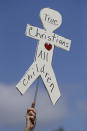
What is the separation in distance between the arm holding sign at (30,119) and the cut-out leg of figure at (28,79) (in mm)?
296

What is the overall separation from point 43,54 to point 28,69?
0.37 meters

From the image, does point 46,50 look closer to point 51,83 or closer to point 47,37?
point 47,37

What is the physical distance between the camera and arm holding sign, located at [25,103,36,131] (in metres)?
4.30

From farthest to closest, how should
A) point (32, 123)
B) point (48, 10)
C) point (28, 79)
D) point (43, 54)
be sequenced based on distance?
point (48, 10)
point (43, 54)
point (28, 79)
point (32, 123)

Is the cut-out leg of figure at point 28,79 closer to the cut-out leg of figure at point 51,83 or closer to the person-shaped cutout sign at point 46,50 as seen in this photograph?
the person-shaped cutout sign at point 46,50

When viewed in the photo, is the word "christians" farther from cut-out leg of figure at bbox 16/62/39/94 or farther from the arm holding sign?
the arm holding sign

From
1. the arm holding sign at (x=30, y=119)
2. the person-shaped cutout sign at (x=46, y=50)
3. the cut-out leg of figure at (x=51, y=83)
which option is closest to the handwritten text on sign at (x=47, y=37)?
the person-shaped cutout sign at (x=46, y=50)

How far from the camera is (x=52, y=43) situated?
5199 millimetres

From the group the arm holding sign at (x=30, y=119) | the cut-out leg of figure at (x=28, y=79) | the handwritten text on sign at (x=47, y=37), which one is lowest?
the arm holding sign at (x=30, y=119)

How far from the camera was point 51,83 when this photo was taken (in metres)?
4.95

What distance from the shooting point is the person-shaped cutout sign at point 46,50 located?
4805mm

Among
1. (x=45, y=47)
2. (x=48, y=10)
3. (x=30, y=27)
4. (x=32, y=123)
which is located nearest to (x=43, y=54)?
(x=45, y=47)

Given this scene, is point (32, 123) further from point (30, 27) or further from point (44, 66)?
point (30, 27)

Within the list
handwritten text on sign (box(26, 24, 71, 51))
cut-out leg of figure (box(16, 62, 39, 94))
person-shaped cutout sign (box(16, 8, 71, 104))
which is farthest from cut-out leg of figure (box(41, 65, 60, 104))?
handwritten text on sign (box(26, 24, 71, 51))
